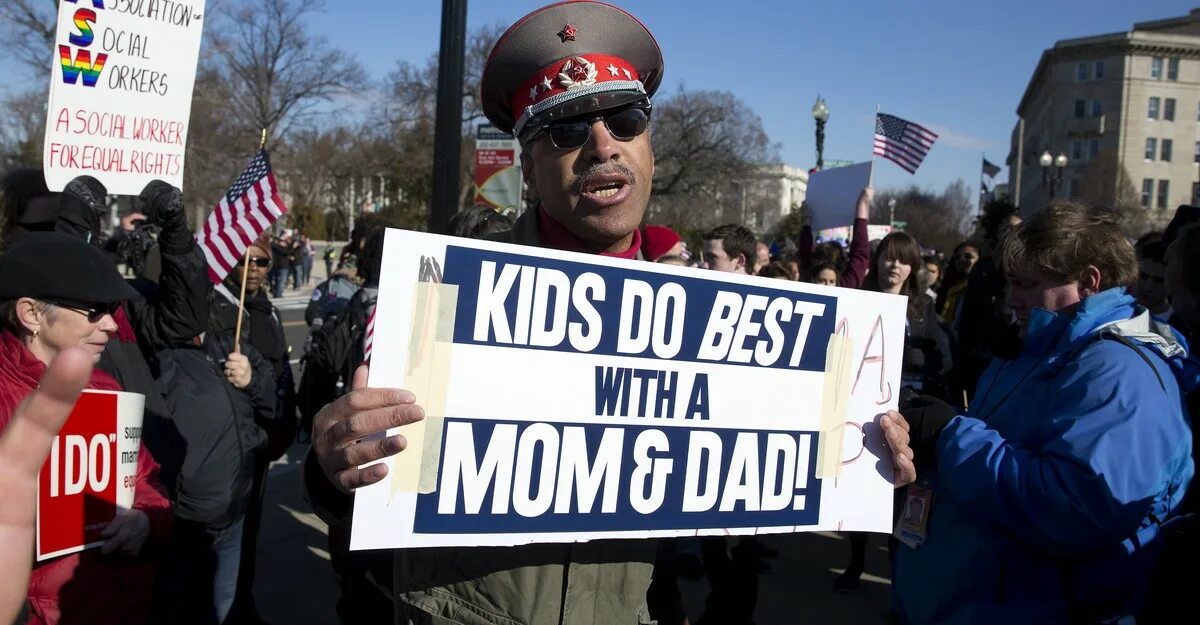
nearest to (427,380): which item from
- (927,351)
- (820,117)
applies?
(927,351)

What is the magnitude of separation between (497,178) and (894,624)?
1123 cm

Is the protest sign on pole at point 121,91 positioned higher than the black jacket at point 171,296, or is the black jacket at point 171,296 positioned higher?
the protest sign on pole at point 121,91

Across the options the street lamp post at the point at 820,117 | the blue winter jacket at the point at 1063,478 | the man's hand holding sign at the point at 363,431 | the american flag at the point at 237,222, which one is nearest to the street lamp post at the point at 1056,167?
the street lamp post at the point at 820,117

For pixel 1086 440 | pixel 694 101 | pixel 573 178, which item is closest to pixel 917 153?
pixel 1086 440

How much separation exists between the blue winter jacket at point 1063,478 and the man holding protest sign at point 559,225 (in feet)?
1.89

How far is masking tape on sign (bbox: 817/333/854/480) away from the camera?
198 centimetres

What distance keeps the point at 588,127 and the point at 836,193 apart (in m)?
5.85

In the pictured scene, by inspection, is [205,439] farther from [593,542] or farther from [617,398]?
[617,398]

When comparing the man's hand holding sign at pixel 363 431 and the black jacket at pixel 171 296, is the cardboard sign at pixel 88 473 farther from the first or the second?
the man's hand holding sign at pixel 363 431

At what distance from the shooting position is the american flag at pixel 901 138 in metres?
9.82

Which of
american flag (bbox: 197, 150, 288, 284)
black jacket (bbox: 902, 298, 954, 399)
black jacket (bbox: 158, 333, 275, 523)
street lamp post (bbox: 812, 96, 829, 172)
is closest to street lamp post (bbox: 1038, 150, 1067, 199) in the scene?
street lamp post (bbox: 812, 96, 829, 172)

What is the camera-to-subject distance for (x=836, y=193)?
24.2ft

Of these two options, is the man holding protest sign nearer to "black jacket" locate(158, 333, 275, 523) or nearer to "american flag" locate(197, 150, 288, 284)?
"black jacket" locate(158, 333, 275, 523)

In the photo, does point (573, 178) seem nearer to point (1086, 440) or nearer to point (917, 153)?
point (1086, 440)
